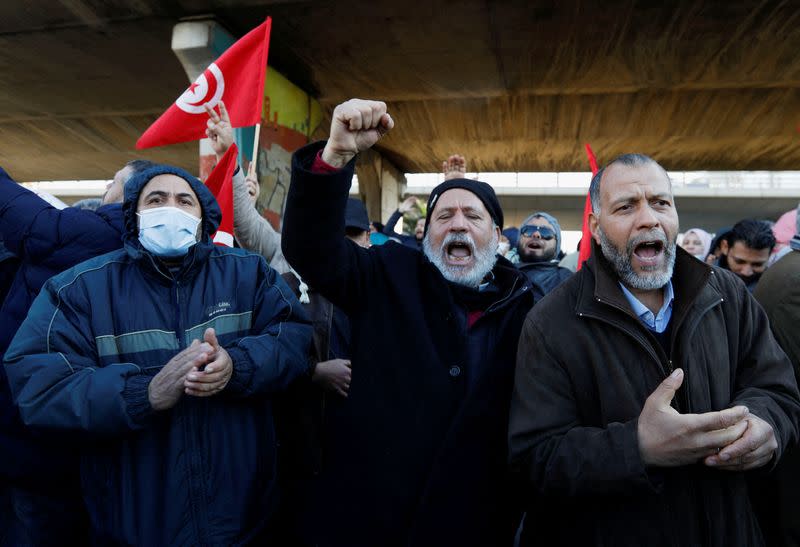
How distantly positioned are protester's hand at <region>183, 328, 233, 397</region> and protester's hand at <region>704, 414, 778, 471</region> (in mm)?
1614

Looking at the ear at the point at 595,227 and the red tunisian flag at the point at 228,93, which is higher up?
the red tunisian flag at the point at 228,93

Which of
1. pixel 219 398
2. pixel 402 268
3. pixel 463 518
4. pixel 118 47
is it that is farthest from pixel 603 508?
pixel 118 47

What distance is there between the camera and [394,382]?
2.07 metres

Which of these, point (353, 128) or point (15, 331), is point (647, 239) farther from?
point (15, 331)

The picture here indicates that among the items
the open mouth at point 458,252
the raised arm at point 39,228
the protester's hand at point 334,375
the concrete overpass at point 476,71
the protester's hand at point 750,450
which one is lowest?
the protester's hand at point 750,450

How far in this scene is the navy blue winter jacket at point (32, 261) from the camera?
231 cm

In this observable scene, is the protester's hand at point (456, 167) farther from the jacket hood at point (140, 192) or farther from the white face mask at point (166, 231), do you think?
the white face mask at point (166, 231)

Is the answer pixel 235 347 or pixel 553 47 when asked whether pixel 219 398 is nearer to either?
pixel 235 347

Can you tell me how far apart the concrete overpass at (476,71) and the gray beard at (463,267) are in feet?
13.6

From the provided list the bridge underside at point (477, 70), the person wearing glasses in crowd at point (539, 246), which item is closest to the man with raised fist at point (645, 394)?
the person wearing glasses in crowd at point (539, 246)

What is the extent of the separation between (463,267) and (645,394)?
87cm

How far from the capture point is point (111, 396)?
1.89 metres

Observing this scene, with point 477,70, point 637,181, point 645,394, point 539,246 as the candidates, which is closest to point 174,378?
point 645,394

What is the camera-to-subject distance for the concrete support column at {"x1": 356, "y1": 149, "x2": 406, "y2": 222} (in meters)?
10.9
